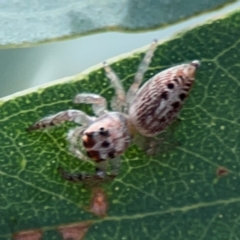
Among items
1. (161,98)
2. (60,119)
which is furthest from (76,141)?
(161,98)

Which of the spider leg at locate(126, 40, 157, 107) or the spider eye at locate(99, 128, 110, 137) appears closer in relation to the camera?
the spider leg at locate(126, 40, 157, 107)

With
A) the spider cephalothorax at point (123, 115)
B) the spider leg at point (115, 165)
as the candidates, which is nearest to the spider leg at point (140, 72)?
the spider cephalothorax at point (123, 115)

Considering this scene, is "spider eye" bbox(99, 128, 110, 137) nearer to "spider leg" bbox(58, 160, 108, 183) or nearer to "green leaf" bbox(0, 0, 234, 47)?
"spider leg" bbox(58, 160, 108, 183)

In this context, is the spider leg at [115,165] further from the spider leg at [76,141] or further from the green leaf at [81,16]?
the green leaf at [81,16]

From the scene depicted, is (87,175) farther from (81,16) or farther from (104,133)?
(81,16)

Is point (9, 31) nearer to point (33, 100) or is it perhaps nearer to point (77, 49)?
point (33, 100)

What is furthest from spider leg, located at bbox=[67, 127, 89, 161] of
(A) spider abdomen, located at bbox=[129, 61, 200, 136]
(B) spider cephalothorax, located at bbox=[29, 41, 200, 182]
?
(A) spider abdomen, located at bbox=[129, 61, 200, 136]
